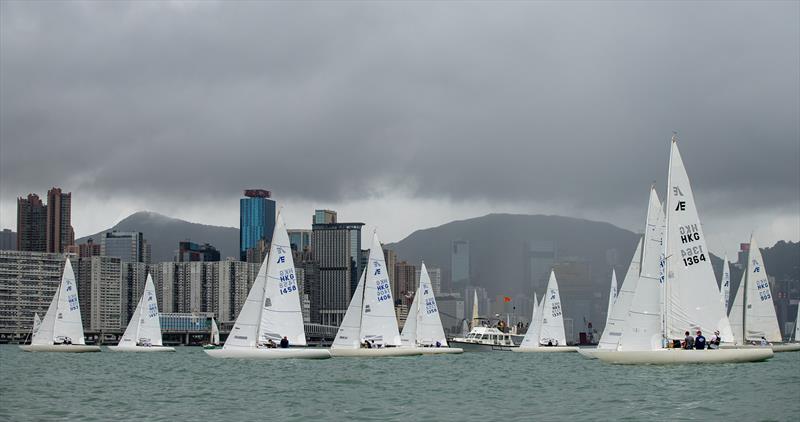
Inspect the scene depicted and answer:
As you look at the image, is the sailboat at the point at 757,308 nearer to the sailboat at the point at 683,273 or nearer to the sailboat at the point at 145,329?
the sailboat at the point at 683,273

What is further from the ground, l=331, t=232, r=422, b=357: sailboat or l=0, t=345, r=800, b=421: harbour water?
l=331, t=232, r=422, b=357: sailboat

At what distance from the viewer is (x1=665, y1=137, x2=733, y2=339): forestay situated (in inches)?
2144

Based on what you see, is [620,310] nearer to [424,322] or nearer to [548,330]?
[424,322]

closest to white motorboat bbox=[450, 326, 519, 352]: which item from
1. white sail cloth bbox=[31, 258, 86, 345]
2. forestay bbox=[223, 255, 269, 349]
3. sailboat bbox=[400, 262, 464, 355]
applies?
sailboat bbox=[400, 262, 464, 355]

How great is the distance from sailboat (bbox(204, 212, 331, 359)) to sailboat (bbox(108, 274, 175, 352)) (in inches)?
1871

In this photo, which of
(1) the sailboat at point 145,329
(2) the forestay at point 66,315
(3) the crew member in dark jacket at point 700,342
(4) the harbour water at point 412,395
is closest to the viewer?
(4) the harbour water at point 412,395

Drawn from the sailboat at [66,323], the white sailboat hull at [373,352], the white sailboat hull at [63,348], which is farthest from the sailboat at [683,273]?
the sailboat at [66,323]

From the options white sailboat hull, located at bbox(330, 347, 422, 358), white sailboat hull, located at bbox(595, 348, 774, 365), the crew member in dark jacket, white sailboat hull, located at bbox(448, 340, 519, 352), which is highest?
the crew member in dark jacket

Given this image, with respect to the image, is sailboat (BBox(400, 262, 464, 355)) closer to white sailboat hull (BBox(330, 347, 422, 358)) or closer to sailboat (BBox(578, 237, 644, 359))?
white sailboat hull (BBox(330, 347, 422, 358))

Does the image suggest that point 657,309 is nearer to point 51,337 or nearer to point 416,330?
point 416,330

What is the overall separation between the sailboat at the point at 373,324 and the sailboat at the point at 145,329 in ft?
131

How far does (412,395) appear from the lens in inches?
1722

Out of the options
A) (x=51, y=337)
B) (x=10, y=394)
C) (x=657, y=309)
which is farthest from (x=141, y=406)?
(x=51, y=337)

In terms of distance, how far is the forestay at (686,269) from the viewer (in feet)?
179
